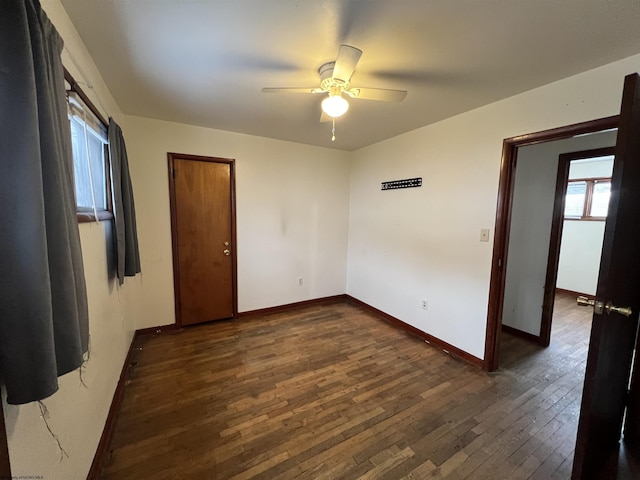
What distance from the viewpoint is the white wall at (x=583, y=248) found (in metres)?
4.38

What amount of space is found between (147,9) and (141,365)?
265cm

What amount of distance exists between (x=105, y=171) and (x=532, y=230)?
4.29 metres

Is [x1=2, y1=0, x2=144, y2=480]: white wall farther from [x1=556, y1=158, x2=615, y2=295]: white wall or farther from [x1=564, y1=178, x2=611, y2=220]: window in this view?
[x1=564, y1=178, x2=611, y2=220]: window

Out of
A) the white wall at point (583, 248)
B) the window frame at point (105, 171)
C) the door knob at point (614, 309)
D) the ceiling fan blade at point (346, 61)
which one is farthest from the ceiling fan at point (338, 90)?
the white wall at point (583, 248)

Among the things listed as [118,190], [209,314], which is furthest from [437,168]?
[209,314]

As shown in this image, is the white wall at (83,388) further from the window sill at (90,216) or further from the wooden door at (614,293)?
the wooden door at (614,293)

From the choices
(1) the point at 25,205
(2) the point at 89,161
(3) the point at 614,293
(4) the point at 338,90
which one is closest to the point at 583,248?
(3) the point at 614,293

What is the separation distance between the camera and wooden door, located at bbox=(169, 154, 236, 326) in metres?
2.97

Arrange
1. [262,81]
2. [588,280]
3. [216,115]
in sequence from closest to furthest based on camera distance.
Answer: [262,81], [216,115], [588,280]

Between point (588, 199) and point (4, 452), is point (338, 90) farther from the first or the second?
point (588, 199)

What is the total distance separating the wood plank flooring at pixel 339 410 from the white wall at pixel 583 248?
2.29 m

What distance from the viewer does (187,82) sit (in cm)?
196

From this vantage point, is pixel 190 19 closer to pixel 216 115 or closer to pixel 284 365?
pixel 216 115

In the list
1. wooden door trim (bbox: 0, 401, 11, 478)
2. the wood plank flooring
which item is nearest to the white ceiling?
wooden door trim (bbox: 0, 401, 11, 478)
